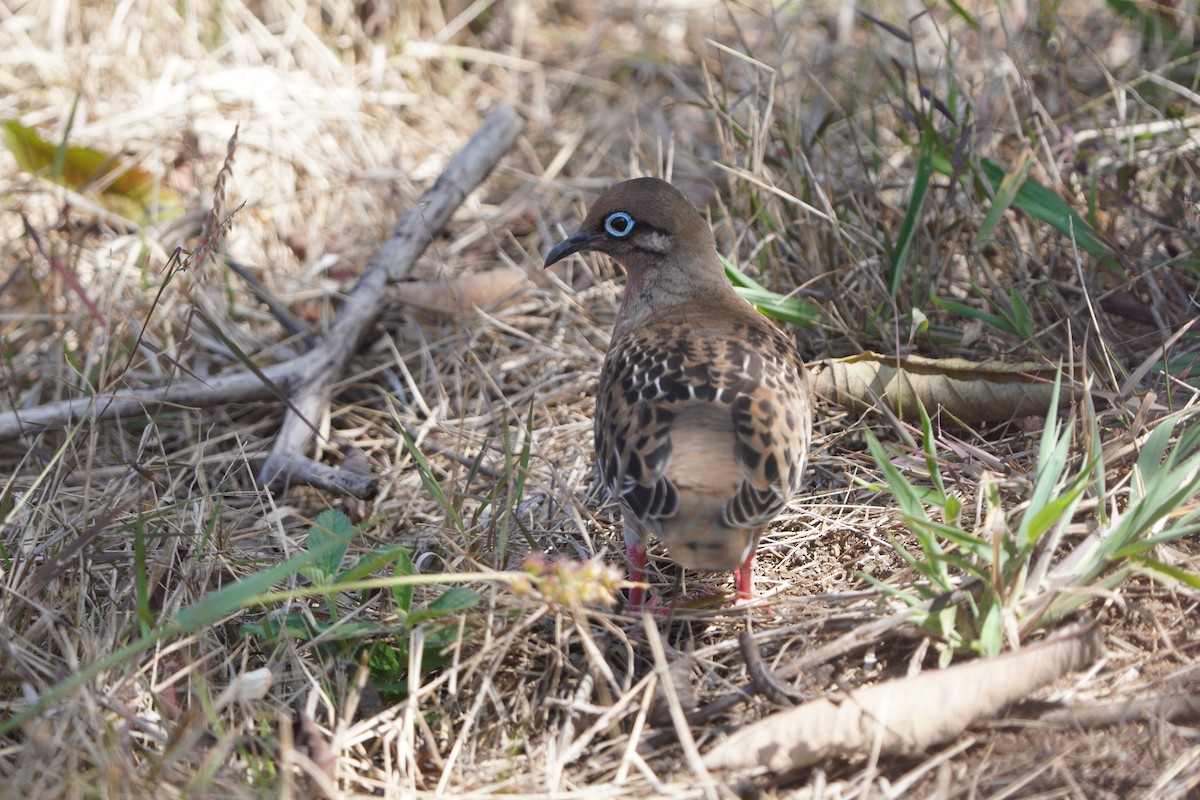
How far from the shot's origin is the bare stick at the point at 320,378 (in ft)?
14.8

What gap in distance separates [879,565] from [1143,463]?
873 millimetres

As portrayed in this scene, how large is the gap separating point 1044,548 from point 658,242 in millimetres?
1925

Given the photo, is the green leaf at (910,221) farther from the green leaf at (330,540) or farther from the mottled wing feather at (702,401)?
the green leaf at (330,540)

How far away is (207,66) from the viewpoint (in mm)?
6723

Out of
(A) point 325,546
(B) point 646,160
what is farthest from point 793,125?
(A) point 325,546

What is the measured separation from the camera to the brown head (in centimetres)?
→ 448

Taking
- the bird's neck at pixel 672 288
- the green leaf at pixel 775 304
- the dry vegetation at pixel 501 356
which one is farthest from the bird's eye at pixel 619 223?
the dry vegetation at pixel 501 356

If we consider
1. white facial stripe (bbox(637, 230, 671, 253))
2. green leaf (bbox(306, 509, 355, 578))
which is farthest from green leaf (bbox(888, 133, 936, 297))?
green leaf (bbox(306, 509, 355, 578))

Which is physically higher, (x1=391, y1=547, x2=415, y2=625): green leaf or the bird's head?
the bird's head

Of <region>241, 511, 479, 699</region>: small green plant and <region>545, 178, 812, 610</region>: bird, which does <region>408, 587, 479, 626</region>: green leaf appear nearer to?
<region>241, 511, 479, 699</region>: small green plant

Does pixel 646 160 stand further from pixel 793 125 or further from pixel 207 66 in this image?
pixel 207 66

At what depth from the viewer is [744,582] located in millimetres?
3736

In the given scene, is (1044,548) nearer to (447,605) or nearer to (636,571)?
(636,571)

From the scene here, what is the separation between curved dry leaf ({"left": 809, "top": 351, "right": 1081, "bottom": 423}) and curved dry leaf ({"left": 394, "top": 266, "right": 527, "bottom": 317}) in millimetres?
1768
